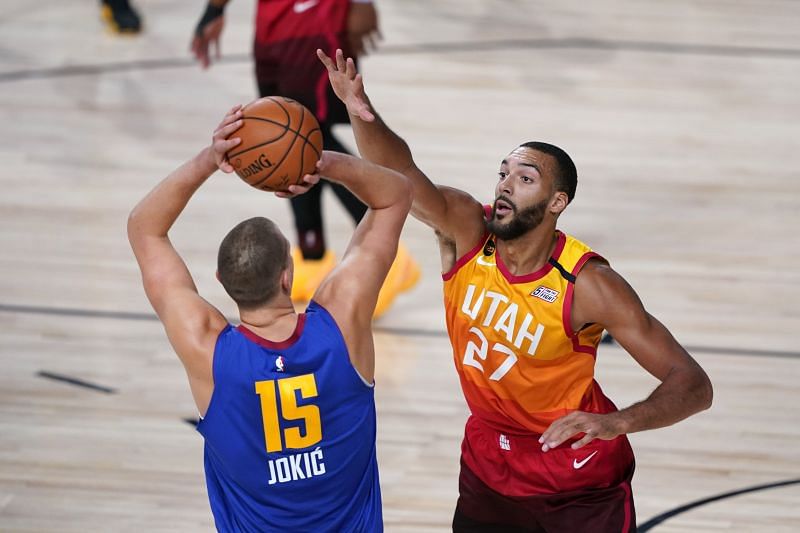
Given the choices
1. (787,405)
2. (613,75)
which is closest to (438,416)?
(787,405)

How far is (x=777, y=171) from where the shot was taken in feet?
27.7

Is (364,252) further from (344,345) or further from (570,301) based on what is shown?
(570,301)

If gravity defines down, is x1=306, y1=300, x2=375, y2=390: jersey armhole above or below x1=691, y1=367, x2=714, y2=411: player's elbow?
below

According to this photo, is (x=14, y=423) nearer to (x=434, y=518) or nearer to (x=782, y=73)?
(x=434, y=518)

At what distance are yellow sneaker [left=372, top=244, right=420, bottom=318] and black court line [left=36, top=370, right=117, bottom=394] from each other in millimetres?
1478

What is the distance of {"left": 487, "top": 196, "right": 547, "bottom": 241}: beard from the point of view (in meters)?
3.82

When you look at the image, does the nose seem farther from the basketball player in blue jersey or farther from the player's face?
the basketball player in blue jersey

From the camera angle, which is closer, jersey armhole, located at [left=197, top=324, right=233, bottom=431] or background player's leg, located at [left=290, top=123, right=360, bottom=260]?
jersey armhole, located at [left=197, top=324, right=233, bottom=431]

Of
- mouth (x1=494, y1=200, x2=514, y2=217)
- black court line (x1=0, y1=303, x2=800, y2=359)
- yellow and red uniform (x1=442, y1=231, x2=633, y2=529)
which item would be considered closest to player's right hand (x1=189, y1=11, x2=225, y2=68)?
black court line (x1=0, y1=303, x2=800, y2=359)

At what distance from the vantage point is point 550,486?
Answer: 13.1 ft

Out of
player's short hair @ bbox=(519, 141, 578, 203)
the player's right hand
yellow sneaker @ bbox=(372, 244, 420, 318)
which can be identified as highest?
player's short hair @ bbox=(519, 141, 578, 203)

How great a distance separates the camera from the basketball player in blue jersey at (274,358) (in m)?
3.29

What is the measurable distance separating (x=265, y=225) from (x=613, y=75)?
7178 millimetres

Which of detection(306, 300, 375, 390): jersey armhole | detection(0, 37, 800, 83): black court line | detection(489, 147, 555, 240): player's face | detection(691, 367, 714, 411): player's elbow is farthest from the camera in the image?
detection(0, 37, 800, 83): black court line
